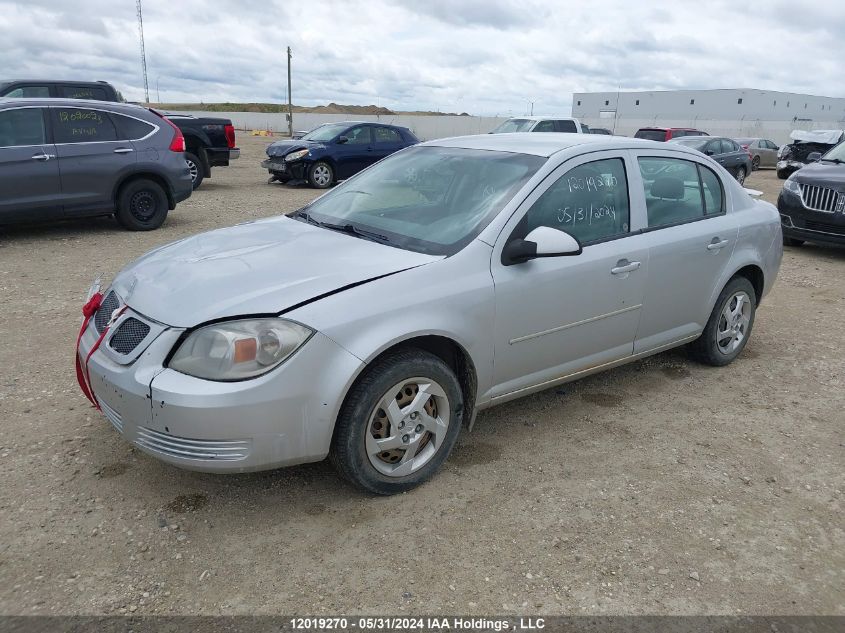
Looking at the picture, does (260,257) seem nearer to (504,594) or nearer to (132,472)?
(132,472)

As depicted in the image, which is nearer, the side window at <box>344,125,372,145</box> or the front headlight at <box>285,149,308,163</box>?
the front headlight at <box>285,149,308,163</box>

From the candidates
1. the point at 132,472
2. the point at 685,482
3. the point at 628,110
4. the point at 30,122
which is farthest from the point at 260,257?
the point at 628,110

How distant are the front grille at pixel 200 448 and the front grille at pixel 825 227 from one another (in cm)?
890

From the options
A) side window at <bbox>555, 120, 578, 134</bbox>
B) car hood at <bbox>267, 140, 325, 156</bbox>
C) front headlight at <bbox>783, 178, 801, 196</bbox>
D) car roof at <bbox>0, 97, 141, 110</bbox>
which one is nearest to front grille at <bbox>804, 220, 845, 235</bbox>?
front headlight at <bbox>783, 178, 801, 196</bbox>

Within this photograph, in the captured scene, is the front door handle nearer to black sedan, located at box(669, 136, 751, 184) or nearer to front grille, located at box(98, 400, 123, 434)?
front grille, located at box(98, 400, 123, 434)

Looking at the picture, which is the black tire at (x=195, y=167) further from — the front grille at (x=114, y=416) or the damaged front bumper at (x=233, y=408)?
the damaged front bumper at (x=233, y=408)

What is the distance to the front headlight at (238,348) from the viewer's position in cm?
274

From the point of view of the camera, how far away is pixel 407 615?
2.50m

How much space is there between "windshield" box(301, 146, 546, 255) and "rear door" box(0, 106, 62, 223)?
17.6ft

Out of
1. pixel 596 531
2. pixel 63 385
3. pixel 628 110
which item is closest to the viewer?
pixel 596 531

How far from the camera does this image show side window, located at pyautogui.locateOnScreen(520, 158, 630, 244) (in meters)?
3.63

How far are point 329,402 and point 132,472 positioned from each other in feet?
4.07

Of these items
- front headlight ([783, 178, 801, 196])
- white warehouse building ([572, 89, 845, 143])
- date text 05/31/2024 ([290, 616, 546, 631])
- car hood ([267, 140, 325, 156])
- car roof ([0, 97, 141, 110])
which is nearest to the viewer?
date text 05/31/2024 ([290, 616, 546, 631])

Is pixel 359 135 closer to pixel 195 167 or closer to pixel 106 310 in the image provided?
pixel 195 167
